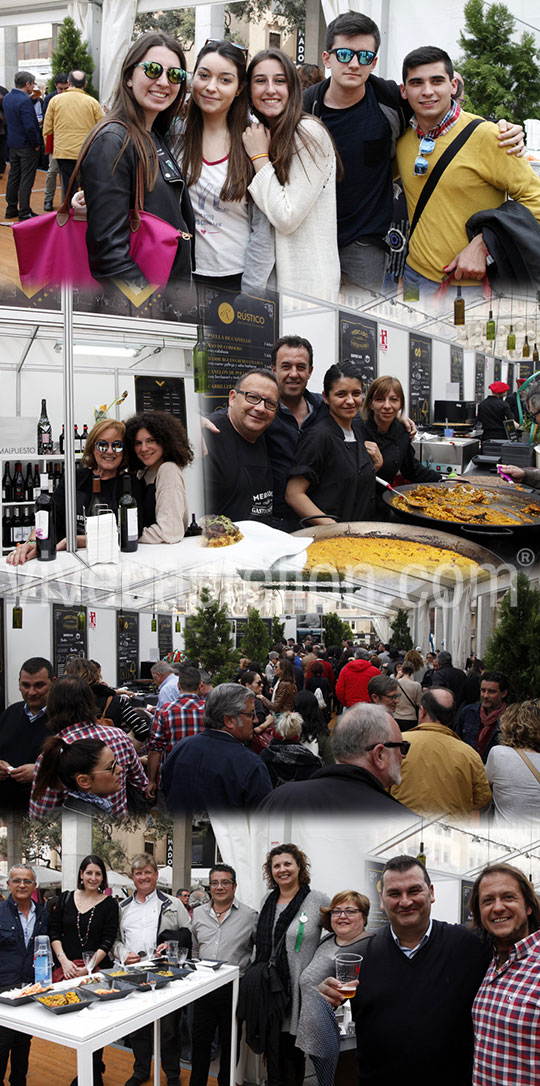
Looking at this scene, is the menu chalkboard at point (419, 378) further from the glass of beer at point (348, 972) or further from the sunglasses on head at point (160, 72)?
the glass of beer at point (348, 972)

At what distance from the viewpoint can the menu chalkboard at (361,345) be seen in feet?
10.1

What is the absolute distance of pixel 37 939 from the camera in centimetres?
334

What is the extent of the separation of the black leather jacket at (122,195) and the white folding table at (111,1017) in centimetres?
229

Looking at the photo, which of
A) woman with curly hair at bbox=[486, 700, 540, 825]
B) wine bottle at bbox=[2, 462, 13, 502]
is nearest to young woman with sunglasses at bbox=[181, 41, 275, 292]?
wine bottle at bbox=[2, 462, 13, 502]

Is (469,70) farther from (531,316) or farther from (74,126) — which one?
(74,126)

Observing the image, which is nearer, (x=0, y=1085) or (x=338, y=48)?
(x=338, y=48)

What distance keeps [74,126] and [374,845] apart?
8.48 ft

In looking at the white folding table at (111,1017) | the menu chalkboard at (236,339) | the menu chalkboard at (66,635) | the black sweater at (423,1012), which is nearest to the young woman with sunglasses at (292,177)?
the menu chalkboard at (236,339)

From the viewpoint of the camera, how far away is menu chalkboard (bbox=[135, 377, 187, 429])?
324 cm

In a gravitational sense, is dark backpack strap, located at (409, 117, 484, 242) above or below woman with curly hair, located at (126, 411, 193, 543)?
above

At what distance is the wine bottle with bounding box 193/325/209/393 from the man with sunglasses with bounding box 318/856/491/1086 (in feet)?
5.31

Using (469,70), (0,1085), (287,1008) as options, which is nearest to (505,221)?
(469,70)

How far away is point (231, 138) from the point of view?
3105 mm

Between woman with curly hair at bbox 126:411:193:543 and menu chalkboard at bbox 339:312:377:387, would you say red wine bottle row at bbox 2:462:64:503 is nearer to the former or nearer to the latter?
woman with curly hair at bbox 126:411:193:543
